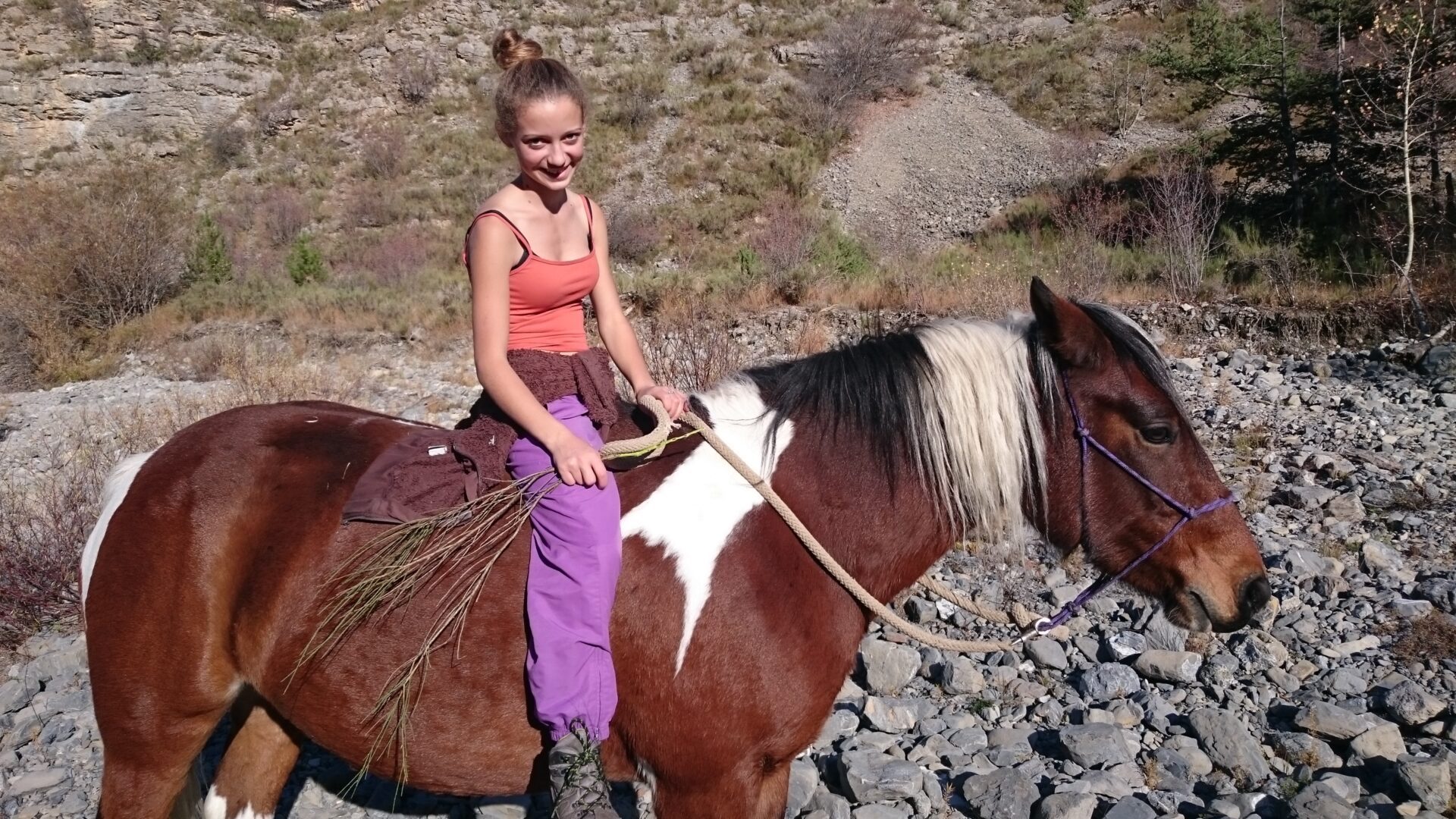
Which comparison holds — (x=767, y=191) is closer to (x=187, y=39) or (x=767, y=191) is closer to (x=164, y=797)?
(x=164, y=797)

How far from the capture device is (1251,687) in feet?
11.7

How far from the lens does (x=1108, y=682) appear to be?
12.0 ft

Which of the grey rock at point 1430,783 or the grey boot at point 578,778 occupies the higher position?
the grey boot at point 578,778

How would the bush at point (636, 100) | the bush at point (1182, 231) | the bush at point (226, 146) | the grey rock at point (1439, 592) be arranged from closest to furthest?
the grey rock at point (1439, 592)
the bush at point (1182, 231)
the bush at point (636, 100)
the bush at point (226, 146)

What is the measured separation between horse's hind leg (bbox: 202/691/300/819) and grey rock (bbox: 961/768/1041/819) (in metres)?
2.46

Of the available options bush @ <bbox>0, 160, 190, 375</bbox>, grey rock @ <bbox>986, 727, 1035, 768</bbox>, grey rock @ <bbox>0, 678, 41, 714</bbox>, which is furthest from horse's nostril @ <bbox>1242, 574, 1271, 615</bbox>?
bush @ <bbox>0, 160, 190, 375</bbox>

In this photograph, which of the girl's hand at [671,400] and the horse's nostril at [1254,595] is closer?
the horse's nostril at [1254,595]

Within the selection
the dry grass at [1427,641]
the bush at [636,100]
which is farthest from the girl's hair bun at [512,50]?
the bush at [636,100]

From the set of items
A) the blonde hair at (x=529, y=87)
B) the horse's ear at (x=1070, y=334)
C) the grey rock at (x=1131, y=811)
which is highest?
the blonde hair at (x=529, y=87)

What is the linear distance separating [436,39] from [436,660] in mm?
36972

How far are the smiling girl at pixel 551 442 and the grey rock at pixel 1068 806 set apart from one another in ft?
5.79

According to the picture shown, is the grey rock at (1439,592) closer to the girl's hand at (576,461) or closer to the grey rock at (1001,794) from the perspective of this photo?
the grey rock at (1001,794)

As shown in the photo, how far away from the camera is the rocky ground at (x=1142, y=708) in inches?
117

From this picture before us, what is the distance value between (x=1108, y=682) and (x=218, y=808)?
3635mm
